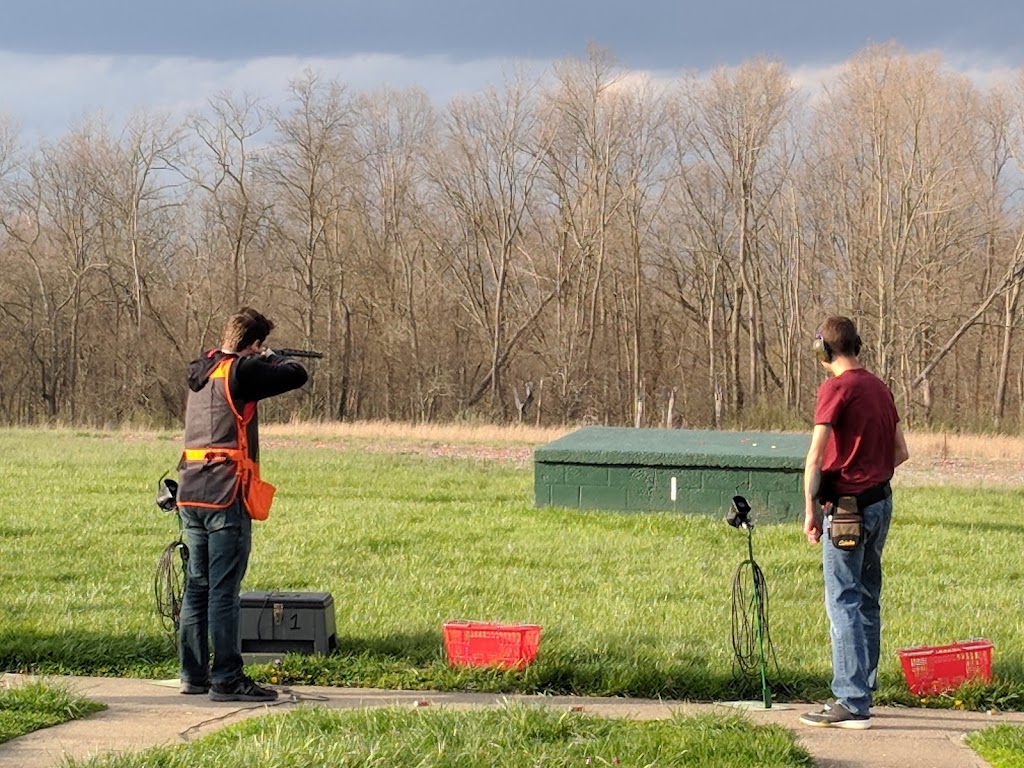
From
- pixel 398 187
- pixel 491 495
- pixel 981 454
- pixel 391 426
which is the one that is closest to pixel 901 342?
pixel 981 454

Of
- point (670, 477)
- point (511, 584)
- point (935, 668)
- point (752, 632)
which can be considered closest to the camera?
point (935, 668)

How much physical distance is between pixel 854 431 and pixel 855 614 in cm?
87

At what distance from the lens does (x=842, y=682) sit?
5.71 meters

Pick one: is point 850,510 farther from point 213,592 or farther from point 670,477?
point 670,477

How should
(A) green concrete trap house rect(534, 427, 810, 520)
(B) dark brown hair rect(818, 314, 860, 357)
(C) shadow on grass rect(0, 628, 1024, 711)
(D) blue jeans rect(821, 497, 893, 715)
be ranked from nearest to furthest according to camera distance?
(D) blue jeans rect(821, 497, 893, 715) → (B) dark brown hair rect(818, 314, 860, 357) → (C) shadow on grass rect(0, 628, 1024, 711) → (A) green concrete trap house rect(534, 427, 810, 520)

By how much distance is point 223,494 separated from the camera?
6051 mm

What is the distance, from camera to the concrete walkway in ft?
16.8

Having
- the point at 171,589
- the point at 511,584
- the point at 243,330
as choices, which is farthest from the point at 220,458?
the point at 511,584

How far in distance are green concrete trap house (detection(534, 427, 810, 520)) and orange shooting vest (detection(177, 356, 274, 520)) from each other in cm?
769

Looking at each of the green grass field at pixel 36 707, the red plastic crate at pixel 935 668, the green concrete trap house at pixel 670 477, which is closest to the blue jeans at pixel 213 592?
the green grass field at pixel 36 707

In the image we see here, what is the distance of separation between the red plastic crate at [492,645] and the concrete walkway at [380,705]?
0.31 metres

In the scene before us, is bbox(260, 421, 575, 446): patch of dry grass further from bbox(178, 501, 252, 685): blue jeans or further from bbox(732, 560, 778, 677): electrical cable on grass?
bbox(178, 501, 252, 685): blue jeans

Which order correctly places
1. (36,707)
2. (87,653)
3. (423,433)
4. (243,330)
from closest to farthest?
(36,707)
(243,330)
(87,653)
(423,433)

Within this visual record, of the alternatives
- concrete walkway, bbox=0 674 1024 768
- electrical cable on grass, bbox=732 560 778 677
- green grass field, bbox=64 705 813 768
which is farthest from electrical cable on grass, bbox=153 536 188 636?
electrical cable on grass, bbox=732 560 778 677
